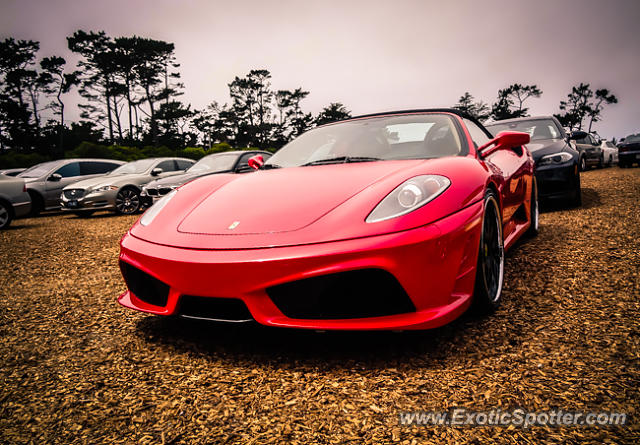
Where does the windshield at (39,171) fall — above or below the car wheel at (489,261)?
above

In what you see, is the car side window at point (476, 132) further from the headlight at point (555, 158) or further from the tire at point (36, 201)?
the tire at point (36, 201)

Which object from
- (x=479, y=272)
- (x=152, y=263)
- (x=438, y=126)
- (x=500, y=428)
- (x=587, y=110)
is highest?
(x=587, y=110)

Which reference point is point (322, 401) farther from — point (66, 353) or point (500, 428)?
Answer: point (66, 353)

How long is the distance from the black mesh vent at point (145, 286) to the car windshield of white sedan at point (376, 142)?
4.13ft

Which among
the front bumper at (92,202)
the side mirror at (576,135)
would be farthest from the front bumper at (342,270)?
the front bumper at (92,202)

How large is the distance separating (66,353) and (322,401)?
1389mm

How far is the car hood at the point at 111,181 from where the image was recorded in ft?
31.7

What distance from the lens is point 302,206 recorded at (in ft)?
6.54

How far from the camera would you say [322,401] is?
155 centimetres

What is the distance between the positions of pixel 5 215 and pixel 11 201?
0.97 feet

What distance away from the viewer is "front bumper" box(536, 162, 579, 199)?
18.3 feet

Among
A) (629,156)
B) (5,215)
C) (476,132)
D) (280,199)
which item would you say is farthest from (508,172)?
(629,156)

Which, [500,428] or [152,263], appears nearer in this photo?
[500,428]

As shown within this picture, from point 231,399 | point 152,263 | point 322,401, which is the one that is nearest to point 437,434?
point 322,401
